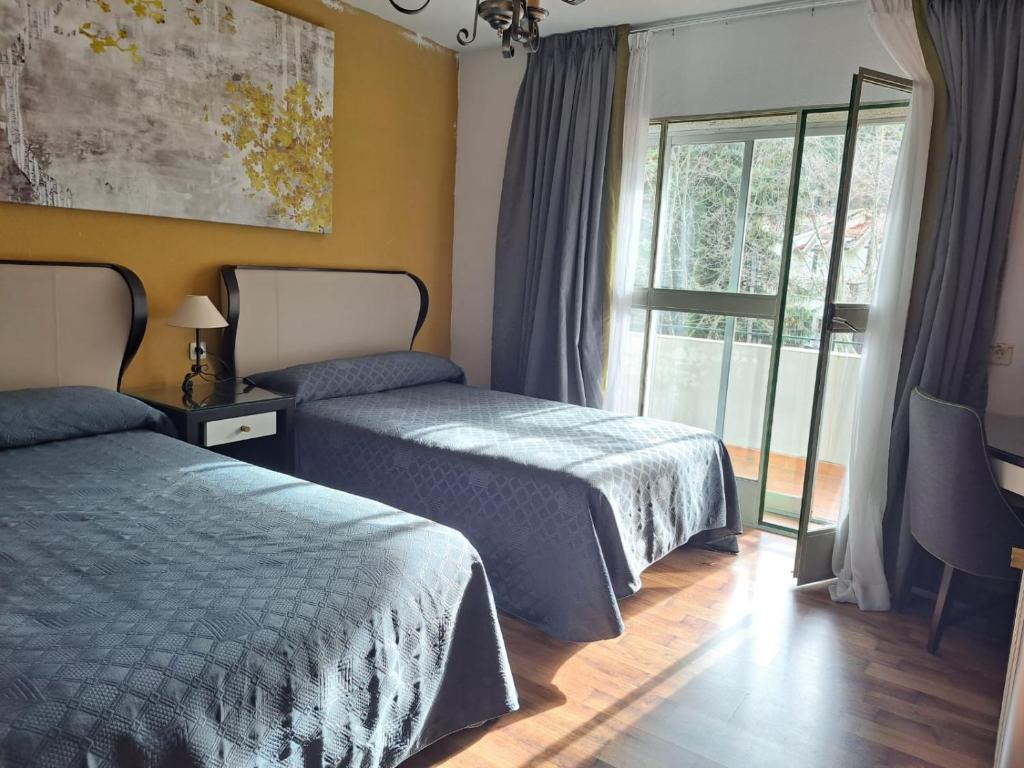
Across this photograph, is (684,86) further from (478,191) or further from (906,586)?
(906,586)

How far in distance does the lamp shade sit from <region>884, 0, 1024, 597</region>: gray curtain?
262cm

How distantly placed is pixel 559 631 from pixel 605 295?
1.84 m

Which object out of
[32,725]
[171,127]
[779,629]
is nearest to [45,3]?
[171,127]

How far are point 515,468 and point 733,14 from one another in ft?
7.61

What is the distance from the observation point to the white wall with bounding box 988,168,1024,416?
2.63 meters

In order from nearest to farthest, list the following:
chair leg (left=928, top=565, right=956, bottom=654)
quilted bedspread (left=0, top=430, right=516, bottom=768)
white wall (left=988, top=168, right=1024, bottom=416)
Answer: quilted bedspread (left=0, top=430, right=516, bottom=768), chair leg (left=928, top=565, right=956, bottom=654), white wall (left=988, top=168, right=1024, bottom=416)

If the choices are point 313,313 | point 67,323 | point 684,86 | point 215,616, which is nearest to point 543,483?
point 215,616

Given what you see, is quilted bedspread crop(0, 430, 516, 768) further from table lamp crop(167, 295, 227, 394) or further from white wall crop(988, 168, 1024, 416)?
white wall crop(988, 168, 1024, 416)

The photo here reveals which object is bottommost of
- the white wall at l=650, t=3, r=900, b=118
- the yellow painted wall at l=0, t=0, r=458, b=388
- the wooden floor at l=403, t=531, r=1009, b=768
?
the wooden floor at l=403, t=531, r=1009, b=768

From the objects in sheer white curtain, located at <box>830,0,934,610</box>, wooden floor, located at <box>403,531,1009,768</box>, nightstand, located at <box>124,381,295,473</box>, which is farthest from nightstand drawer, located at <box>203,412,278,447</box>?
sheer white curtain, located at <box>830,0,934,610</box>

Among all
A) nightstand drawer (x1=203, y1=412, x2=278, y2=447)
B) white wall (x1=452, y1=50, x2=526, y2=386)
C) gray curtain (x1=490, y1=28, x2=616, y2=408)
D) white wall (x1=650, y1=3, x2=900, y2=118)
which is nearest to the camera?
nightstand drawer (x1=203, y1=412, x2=278, y2=447)

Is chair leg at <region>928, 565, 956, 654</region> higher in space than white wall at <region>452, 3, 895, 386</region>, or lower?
lower

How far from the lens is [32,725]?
106 centimetres

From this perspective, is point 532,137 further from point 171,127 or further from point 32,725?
point 32,725
